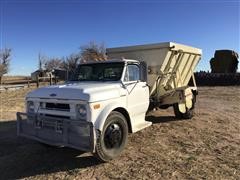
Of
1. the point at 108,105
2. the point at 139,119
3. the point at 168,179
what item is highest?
the point at 108,105

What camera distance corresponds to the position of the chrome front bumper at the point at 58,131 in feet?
18.1

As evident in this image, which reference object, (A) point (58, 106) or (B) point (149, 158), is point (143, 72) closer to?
(B) point (149, 158)

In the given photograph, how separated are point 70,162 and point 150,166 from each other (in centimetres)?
168

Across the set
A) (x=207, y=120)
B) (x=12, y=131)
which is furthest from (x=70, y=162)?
(x=207, y=120)

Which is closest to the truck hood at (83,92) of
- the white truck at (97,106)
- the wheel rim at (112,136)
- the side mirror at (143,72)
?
the white truck at (97,106)

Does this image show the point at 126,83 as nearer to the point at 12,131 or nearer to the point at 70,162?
the point at 70,162

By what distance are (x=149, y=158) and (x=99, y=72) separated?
2611mm

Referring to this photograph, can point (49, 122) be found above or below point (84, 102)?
below

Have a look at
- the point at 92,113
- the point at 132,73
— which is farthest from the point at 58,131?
the point at 132,73

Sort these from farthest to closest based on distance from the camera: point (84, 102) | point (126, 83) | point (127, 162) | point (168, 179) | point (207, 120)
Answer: point (207, 120) < point (126, 83) < point (127, 162) < point (84, 102) < point (168, 179)

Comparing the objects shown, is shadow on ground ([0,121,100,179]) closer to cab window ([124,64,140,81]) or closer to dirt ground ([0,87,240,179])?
dirt ground ([0,87,240,179])

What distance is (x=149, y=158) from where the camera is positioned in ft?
20.8

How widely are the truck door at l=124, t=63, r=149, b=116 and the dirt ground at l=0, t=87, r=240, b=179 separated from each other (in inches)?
35.1

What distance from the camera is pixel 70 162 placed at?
624 cm
